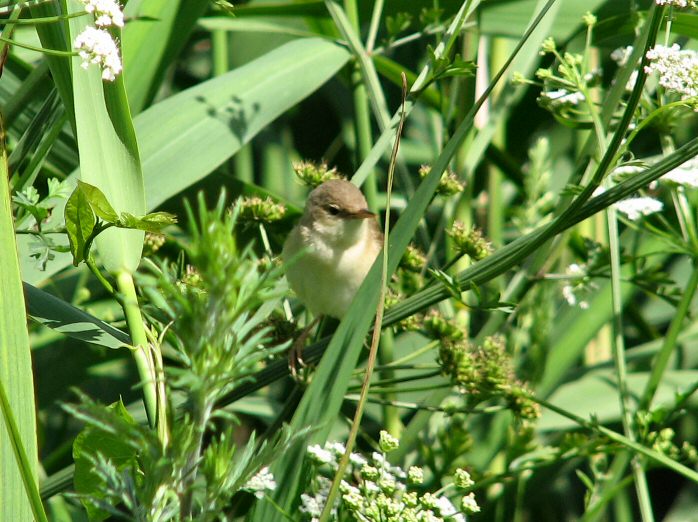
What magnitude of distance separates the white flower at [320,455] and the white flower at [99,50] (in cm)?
54

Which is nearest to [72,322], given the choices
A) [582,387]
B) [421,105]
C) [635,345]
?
[582,387]

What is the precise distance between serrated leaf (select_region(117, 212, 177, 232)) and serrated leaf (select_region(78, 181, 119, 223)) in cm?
1

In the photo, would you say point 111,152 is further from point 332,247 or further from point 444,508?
point 332,247

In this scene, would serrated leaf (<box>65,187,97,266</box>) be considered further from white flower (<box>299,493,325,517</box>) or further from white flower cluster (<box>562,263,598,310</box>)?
white flower cluster (<box>562,263,598,310</box>)

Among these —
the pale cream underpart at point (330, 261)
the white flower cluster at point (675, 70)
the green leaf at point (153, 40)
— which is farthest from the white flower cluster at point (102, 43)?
the pale cream underpart at point (330, 261)

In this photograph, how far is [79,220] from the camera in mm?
1195

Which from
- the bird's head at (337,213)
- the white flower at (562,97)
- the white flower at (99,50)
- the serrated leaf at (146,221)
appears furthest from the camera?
the bird's head at (337,213)

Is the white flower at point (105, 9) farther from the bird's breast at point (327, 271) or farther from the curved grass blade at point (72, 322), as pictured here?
the bird's breast at point (327, 271)

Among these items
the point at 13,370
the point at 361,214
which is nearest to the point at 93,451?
the point at 13,370

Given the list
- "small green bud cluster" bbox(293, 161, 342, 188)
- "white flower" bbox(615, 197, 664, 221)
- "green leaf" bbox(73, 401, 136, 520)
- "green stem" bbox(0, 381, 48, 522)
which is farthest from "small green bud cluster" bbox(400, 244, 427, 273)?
"green stem" bbox(0, 381, 48, 522)

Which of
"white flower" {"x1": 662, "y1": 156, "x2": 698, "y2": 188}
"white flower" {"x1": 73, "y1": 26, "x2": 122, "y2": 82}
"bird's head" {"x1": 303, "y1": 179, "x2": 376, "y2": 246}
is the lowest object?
"bird's head" {"x1": 303, "y1": 179, "x2": 376, "y2": 246}

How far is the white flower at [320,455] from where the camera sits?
1185mm

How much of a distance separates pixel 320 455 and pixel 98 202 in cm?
43

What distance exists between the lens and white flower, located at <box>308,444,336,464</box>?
118 cm
